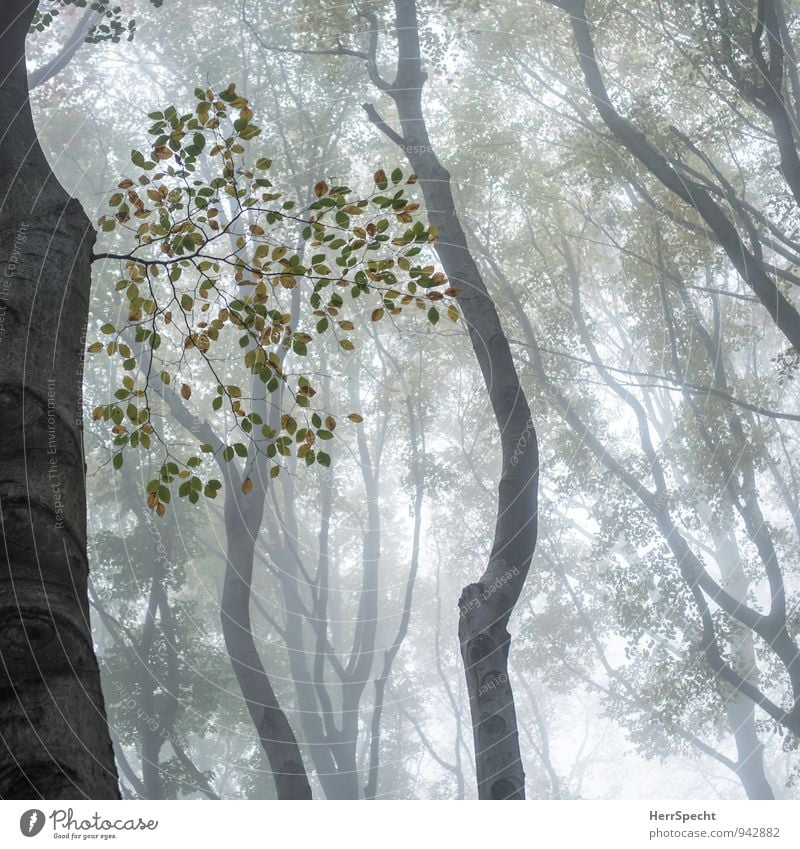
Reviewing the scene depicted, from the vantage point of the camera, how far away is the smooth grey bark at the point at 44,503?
236cm

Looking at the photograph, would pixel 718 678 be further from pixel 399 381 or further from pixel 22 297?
pixel 22 297

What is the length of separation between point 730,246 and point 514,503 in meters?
3.73

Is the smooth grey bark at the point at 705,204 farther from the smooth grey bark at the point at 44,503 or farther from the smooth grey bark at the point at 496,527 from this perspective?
the smooth grey bark at the point at 44,503

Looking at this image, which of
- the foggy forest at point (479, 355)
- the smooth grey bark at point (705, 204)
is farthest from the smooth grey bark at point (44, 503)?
the smooth grey bark at point (705, 204)

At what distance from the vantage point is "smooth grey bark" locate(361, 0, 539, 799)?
15.9 feet

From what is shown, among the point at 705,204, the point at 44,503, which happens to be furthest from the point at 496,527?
the point at 705,204
